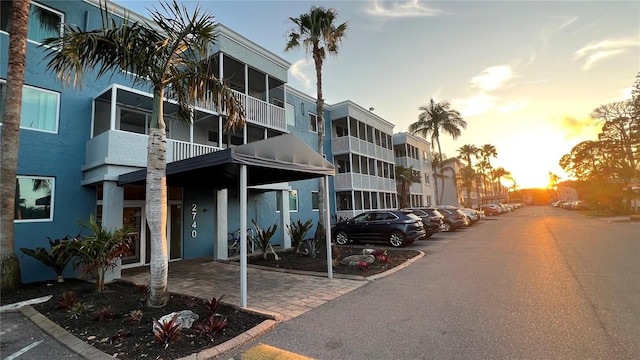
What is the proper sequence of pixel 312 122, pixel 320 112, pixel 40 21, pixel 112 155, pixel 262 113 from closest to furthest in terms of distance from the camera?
pixel 112 155 < pixel 40 21 < pixel 262 113 < pixel 320 112 < pixel 312 122

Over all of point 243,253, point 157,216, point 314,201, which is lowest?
point 243,253

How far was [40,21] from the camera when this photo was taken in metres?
9.41

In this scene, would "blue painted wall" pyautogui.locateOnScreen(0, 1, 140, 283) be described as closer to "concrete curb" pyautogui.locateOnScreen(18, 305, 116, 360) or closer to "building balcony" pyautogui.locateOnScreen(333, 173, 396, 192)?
"concrete curb" pyautogui.locateOnScreen(18, 305, 116, 360)

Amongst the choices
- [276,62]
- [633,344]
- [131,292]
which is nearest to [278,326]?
[131,292]

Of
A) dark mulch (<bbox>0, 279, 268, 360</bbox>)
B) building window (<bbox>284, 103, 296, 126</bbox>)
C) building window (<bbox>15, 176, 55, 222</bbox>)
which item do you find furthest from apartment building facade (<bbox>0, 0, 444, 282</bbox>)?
building window (<bbox>284, 103, 296, 126</bbox>)

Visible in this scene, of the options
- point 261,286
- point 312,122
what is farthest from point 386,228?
point 312,122

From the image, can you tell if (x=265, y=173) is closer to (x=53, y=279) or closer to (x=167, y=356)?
(x=167, y=356)

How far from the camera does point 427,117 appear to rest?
102 feet

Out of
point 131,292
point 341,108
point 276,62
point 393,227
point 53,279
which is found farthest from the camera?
point 341,108

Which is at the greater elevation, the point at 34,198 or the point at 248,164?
the point at 248,164

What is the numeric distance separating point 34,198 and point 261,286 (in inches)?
279

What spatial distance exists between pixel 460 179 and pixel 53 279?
53.4 m

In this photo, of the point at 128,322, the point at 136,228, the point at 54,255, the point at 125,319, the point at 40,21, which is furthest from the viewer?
the point at 136,228

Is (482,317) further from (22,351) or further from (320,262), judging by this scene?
(22,351)
